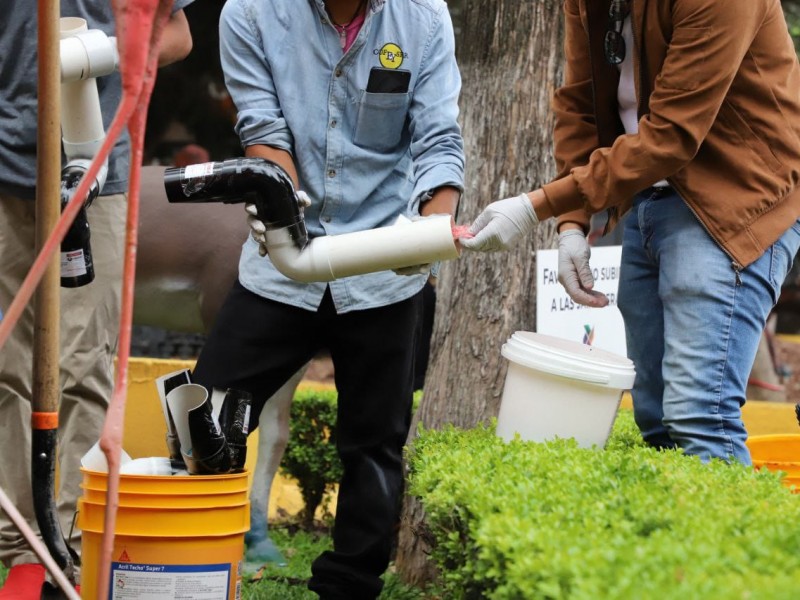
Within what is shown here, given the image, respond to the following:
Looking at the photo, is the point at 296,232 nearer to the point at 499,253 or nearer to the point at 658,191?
the point at 658,191

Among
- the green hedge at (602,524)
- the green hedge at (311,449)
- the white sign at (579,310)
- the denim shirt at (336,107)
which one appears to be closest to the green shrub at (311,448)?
the green hedge at (311,449)

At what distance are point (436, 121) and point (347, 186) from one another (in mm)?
326

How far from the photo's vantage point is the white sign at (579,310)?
14.8 ft

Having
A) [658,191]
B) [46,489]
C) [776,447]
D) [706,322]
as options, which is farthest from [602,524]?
[776,447]

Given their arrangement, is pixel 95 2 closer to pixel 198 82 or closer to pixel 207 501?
pixel 207 501

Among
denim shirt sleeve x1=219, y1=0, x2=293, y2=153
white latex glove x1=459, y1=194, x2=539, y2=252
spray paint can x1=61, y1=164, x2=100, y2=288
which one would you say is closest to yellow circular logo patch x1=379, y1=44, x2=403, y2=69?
denim shirt sleeve x1=219, y1=0, x2=293, y2=153

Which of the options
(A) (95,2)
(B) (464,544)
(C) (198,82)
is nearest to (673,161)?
(B) (464,544)

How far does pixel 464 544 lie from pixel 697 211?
3.78ft

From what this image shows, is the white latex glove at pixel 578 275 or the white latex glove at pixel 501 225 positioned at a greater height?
the white latex glove at pixel 501 225

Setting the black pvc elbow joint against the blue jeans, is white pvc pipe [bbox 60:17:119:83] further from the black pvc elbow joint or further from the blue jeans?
the blue jeans

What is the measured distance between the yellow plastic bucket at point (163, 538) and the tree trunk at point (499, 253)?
1.73 metres

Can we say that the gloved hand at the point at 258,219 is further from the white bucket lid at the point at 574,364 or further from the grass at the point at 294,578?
the grass at the point at 294,578

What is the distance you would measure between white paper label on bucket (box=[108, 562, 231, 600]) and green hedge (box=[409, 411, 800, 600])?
0.57m

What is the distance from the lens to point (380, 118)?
3422 mm
